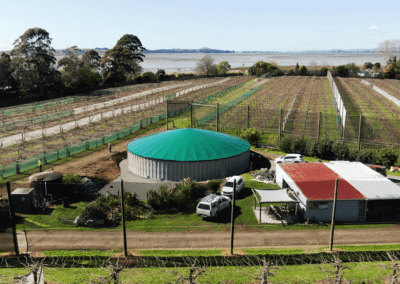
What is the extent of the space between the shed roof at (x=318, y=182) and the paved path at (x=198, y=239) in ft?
9.03

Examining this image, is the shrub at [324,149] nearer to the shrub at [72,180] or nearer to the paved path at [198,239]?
the paved path at [198,239]

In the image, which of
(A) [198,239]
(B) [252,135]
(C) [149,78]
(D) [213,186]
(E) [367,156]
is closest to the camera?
(A) [198,239]

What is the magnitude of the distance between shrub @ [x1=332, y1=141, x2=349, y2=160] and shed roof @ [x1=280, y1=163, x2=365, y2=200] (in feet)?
26.3

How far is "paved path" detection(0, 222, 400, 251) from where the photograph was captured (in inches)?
816

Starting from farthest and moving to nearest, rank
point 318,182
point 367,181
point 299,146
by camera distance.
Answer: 1. point 299,146
2. point 367,181
3. point 318,182

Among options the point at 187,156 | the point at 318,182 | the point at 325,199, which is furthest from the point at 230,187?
the point at 325,199

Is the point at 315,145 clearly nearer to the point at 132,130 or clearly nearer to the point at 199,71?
the point at 132,130

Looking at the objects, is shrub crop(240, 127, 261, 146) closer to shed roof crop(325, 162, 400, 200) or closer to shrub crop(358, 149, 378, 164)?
shrub crop(358, 149, 378, 164)

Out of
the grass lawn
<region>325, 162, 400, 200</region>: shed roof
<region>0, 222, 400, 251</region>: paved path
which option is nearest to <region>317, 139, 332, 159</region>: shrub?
<region>325, 162, 400, 200</region>: shed roof

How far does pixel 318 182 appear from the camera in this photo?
26750 mm

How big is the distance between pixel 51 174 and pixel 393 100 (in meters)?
74.6

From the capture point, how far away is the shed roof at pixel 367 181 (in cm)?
2462

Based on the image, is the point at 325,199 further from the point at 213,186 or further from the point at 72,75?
the point at 72,75

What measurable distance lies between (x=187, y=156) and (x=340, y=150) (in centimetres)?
1806
